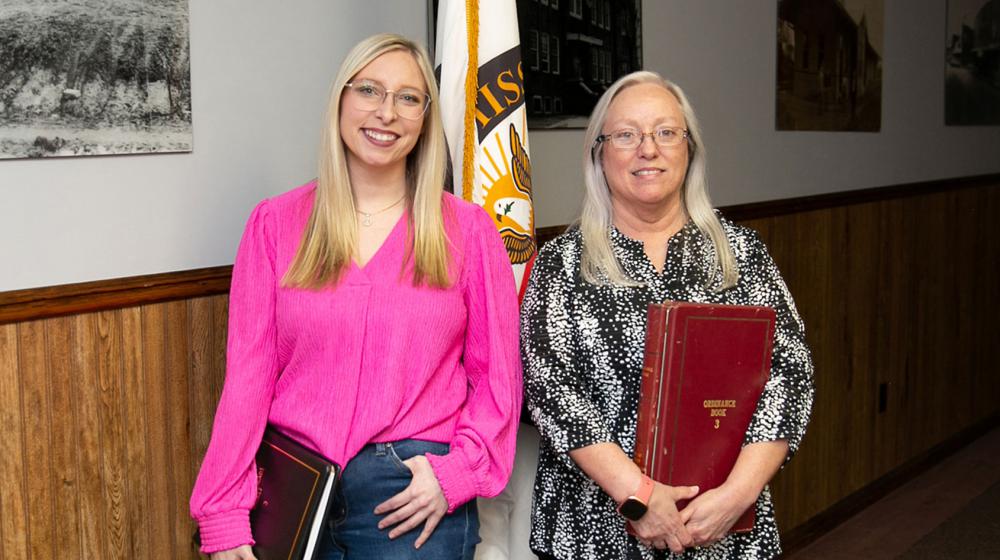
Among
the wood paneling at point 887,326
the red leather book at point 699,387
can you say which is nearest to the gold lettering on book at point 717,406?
the red leather book at point 699,387

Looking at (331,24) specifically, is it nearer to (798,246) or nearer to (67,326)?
(67,326)

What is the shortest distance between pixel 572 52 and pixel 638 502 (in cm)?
149

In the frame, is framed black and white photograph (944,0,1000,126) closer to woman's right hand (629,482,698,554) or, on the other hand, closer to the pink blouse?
woman's right hand (629,482,698,554)

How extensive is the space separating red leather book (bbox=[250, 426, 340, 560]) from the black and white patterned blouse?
496 mm

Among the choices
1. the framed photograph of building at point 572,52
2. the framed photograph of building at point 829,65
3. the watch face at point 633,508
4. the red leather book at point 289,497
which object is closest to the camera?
the red leather book at point 289,497

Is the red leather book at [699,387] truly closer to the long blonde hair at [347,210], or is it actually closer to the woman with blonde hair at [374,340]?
the woman with blonde hair at [374,340]

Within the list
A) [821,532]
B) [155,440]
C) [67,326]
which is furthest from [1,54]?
[821,532]

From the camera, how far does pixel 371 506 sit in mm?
1712

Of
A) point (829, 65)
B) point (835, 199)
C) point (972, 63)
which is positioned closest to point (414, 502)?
point (835, 199)

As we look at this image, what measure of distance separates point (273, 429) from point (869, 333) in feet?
11.1

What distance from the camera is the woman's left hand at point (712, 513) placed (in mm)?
1856

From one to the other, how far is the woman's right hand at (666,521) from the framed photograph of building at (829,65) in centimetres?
242

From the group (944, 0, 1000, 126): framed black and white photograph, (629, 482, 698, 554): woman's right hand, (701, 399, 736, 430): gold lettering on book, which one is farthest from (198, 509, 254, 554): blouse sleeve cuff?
(944, 0, 1000, 126): framed black and white photograph

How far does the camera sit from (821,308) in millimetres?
4109
